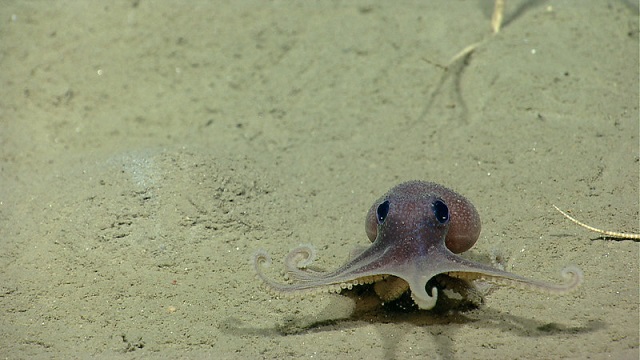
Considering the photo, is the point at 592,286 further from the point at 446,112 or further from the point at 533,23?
the point at 533,23

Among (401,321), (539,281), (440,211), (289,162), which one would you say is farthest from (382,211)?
(289,162)

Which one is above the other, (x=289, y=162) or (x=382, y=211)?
(x=382, y=211)

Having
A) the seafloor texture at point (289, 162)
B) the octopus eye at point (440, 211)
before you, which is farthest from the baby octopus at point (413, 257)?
the seafloor texture at point (289, 162)

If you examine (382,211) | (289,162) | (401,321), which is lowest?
(401,321)

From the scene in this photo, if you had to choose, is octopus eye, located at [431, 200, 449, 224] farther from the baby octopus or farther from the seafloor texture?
the seafloor texture

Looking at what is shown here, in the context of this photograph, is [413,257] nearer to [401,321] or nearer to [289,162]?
[401,321]

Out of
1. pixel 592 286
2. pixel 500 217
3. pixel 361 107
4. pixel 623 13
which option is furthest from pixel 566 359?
pixel 623 13
